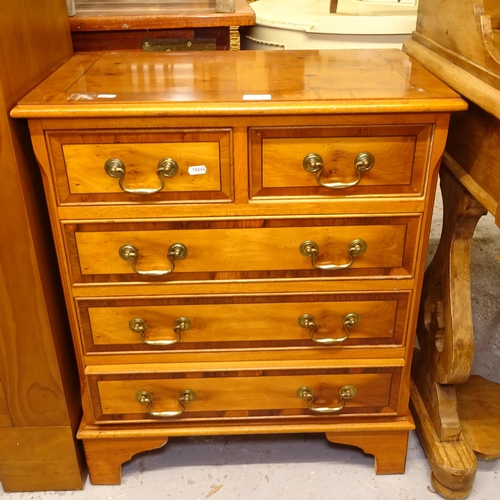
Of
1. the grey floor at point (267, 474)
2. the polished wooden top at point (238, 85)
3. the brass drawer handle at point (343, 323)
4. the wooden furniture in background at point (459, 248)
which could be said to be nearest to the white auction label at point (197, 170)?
the polished wooden top at point (238, 85)

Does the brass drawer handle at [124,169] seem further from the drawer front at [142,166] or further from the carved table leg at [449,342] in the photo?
the carved table leg at [449,342]

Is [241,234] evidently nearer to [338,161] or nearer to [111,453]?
[338,161]

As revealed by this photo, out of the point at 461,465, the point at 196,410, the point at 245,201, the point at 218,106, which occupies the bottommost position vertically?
the point at 461,465

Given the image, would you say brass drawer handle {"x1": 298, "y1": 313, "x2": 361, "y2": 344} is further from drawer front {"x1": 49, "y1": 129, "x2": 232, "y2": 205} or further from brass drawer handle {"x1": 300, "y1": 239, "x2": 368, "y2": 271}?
drawer front {"x1": 49, "y1": 129, "x2": 232, "y2": 205}

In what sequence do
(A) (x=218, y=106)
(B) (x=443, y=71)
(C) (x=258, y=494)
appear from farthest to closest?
(C) (x=258, y=494), (B) (x=443, y=71), (A) (x=218, y=106)

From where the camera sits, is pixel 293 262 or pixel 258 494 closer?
pixel 293 262

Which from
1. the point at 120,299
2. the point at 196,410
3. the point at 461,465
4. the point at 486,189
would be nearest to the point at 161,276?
the point at 120,299

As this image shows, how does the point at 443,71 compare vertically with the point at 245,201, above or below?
above

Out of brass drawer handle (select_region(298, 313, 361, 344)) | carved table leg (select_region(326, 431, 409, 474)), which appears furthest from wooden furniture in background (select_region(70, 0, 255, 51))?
carved table leg (select_region(326, 431, 409, 474))

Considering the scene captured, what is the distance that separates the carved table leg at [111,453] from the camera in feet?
4.30

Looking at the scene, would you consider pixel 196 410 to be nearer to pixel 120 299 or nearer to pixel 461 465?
pixel 120 299

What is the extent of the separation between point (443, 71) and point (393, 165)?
240 mm

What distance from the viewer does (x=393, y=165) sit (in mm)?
1046

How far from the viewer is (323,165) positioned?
40.8 inches
